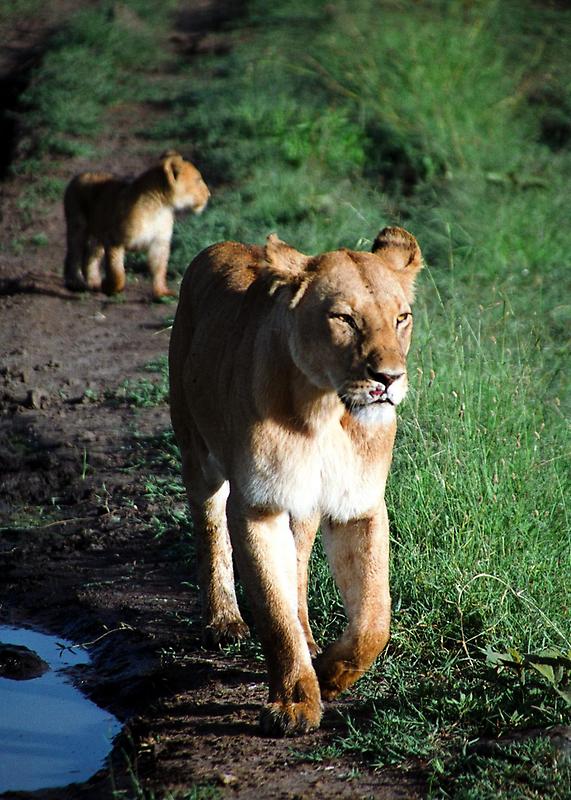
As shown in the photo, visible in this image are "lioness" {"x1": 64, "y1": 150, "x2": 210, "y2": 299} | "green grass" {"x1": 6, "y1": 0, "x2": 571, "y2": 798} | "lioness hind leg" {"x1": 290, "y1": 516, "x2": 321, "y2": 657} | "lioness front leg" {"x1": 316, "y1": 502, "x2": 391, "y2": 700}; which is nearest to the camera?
"lioness front leg" {"x1": 316, "y1": 502, "x2": 391, "y2": 700}

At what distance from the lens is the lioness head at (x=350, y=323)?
11.7 ft

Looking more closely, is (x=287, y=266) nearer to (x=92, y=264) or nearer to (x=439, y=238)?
(x=439, y=238)

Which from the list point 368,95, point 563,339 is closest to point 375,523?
point 563,339

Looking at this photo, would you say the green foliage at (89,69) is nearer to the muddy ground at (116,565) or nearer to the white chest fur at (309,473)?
the muddy ground at (116,565)

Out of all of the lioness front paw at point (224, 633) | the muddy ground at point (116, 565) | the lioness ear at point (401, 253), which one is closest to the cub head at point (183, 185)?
the muddy ground at point (116, 565)

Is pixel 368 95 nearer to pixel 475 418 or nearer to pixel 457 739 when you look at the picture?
pixel 475 418

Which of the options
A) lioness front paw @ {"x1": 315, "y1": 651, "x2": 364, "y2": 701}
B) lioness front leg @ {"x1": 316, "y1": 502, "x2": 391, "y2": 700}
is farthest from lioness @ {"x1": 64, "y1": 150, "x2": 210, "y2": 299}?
lioness front paw @ {"x1": 315, "y1": 651, "x2": 364, "y2": 701}

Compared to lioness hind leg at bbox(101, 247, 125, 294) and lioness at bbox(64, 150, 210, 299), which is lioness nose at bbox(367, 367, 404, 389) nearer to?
lioness at bbox(64, 150, 210, 299)

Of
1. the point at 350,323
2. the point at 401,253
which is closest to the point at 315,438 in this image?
the point at 350,323

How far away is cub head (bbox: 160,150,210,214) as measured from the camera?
29.5 ft

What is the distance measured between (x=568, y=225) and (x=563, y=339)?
78.9 inches

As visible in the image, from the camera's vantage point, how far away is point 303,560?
4430mm

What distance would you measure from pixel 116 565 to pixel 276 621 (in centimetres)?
169

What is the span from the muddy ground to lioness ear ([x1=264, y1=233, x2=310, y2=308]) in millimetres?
1231
